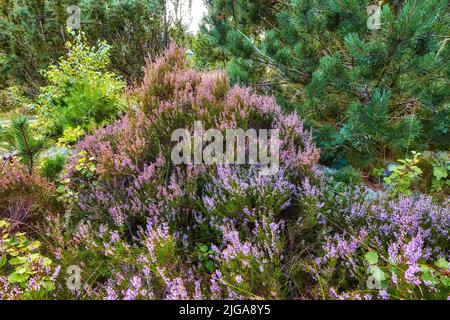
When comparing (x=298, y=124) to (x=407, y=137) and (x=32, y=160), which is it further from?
(x=32, y=160)

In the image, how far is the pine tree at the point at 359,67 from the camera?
2799mm

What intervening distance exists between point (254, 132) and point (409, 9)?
5.30 feet

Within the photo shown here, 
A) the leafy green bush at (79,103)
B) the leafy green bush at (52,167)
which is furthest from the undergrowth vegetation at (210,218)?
the leafy green bush at (79,103)

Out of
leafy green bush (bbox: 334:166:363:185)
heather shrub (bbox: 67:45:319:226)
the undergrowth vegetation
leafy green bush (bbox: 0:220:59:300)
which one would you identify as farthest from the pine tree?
leafy green bush (bbox: 0:220:59:300)

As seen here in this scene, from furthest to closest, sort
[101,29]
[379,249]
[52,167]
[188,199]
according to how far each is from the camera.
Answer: [101,29] → [52,167] → [188,199] → [379,249]

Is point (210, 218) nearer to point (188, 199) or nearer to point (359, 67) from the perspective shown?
point (188, 199)

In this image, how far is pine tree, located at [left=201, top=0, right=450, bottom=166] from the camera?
2.80m

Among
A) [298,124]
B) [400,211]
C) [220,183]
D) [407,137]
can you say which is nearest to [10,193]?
[220,183]

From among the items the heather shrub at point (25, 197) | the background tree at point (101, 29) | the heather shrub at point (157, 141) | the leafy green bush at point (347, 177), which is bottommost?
the leafy green bush at point (347, 177)

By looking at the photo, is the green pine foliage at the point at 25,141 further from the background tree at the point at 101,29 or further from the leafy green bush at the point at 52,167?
the background tree at the point at 101,29

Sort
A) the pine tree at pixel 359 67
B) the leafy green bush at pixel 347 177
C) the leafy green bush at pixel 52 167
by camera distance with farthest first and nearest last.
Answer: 1. the leafy green bush at pixel 347 177
2. the leafy green bush at pixel 52 167
3. the pine tree at pixel 359 67

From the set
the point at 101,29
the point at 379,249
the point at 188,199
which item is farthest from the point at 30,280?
the point at 101,29

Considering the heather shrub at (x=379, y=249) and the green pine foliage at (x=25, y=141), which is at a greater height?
the green pine foliage at (x=25, y=141)

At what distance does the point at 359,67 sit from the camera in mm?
2939
